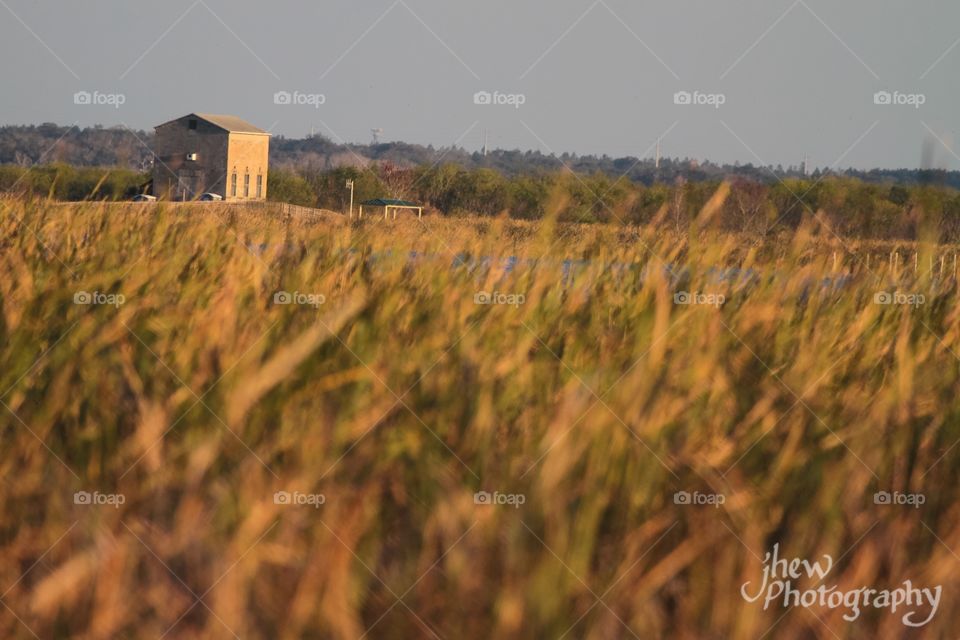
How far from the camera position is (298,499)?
9.15 feet

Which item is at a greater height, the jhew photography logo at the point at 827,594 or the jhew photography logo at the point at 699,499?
the jhew photography logo at the point at 699,499

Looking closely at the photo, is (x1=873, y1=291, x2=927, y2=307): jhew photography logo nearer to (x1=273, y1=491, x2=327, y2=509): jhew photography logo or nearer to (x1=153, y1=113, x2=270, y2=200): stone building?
(x1=273, y1=491, x2=327, y2=509): jhew photography logo

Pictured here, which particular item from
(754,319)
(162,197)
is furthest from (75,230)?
(754,319)

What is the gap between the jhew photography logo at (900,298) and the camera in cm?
449

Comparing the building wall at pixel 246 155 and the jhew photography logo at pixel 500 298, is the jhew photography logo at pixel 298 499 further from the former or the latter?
the building wall at pixel 246 155

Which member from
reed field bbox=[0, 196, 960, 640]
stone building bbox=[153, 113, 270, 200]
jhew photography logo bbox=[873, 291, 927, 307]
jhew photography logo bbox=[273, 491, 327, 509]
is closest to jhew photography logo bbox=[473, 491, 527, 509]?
reed field bbox=[0, 196, 960, 640]

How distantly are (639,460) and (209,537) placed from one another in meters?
1.03

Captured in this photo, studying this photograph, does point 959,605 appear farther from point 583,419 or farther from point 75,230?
point 75,230

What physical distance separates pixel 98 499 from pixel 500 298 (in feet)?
5.69

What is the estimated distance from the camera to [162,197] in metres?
6.01

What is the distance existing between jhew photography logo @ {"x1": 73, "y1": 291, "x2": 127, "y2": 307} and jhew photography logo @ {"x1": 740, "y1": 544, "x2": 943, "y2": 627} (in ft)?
7.33

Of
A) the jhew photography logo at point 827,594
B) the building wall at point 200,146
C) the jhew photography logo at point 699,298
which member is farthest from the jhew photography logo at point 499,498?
the building wall at point 200,146

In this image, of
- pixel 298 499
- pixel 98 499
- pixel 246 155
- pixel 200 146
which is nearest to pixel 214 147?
pixel 200 146

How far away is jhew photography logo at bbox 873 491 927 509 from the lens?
3080 mm
